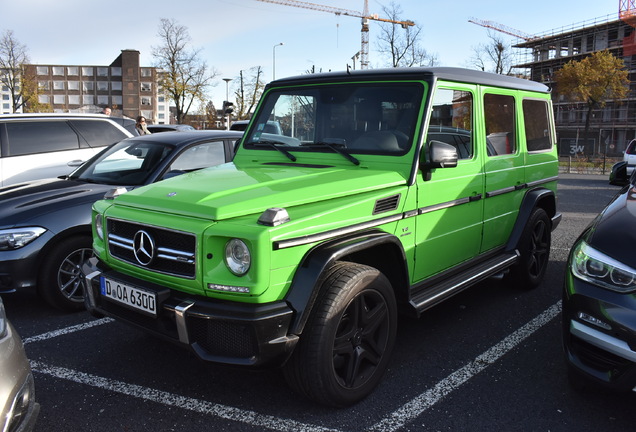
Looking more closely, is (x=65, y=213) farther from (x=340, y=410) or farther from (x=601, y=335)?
(x=601, y=335)


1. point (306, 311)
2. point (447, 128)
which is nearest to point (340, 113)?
point (447, 128)

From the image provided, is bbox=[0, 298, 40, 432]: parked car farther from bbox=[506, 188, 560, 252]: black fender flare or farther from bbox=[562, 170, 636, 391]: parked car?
bbox=[506, 188, 560, 252]: black fender flare

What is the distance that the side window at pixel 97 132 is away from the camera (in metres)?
7.53

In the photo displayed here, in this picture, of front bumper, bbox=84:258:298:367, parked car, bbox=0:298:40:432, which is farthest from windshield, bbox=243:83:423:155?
parked car, bbox=0:298:40:432

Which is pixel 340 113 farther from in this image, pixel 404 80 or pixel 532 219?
pixel 532 219

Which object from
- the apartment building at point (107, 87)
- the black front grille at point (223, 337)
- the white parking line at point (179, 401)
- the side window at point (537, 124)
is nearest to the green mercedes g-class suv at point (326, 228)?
the black front grille at point (223, 337)

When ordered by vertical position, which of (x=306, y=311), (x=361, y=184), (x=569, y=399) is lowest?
(x=569, y=399)

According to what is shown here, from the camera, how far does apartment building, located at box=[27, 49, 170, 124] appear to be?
336 ft

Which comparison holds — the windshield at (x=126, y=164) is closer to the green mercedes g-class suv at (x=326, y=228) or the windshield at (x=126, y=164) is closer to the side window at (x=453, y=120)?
the green mercedes g-class suv at (x=326, y=228)

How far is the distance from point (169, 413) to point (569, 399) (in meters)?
2.46

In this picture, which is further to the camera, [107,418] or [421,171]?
[421,171]

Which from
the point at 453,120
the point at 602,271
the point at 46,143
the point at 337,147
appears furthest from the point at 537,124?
the point at 46,143

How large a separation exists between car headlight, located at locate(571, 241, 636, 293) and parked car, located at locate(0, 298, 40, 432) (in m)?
2.89

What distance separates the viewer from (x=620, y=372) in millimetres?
2645
